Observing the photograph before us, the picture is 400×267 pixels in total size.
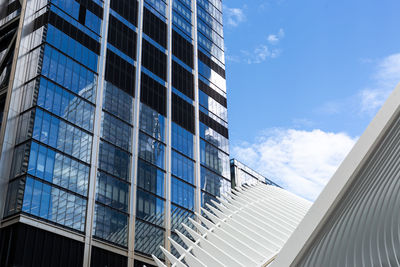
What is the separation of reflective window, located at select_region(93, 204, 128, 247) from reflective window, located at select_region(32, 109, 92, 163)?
4997 mm

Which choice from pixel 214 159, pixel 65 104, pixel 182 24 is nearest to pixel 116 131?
pixel 65 104

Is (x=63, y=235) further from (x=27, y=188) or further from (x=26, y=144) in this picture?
(x=26, y=144)

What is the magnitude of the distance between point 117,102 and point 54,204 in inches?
594

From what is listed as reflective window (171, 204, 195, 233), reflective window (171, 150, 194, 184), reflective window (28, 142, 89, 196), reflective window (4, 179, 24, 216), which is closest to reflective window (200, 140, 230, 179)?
reflective window (171, 150, 194, 184)

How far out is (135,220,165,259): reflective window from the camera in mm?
49062

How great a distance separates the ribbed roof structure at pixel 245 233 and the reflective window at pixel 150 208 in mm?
22133

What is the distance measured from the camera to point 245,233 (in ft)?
72.1

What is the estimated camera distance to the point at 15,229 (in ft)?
127

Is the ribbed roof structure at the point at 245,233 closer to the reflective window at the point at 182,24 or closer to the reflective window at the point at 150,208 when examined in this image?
the reflective window at the point at 150,208

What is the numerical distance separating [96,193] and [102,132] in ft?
21.3

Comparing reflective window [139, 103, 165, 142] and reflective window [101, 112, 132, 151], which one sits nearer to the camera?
reflective window [101, 112, 132, 151]

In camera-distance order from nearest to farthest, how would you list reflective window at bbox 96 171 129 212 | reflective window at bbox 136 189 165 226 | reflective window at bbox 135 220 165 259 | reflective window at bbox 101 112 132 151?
reflective window at bbox 96 171 129 212 → reflective window at bbox 135 220 165 259 → reflective window at bbox 101 112 132 151 → reflective window at bbox 136 189 165 226

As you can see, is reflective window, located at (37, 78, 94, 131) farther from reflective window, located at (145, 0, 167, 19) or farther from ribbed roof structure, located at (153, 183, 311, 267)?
ribbed roof structure, located at (153, 183, 311, 267)

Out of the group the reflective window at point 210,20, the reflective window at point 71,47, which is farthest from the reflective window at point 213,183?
the reflective window at point 210,20
